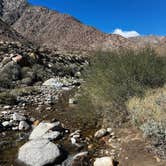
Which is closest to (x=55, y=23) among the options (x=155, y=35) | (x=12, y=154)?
(x=155, y=35)

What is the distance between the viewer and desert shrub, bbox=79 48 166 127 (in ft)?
27.0

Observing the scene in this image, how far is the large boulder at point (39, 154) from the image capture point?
6379 millimetres

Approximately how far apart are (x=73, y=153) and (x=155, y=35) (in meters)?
112

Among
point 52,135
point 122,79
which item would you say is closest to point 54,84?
point 122,79

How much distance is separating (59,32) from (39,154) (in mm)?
62529

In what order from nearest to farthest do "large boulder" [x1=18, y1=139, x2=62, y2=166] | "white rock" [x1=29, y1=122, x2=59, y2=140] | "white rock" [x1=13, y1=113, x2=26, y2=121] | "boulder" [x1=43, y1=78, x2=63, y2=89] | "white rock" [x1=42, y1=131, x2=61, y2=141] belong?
"large boulder" [x1=18, y1=139, x2=62, y2=166] < "white rock" [x1=42, y1=131, x2=61, y2=141] < "white rock" [x1=29, y1=122, x2=59, y2=140] < "white rock" [x1=13, y1=113, x2=26, y2=121] < "boulder" [x1=43, y1=78, x2=63, y2=89]

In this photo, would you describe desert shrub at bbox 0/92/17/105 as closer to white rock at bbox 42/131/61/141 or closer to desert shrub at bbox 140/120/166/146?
white rock at bbox 42/131/61/141

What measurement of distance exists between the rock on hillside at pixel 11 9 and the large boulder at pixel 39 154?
74251mm

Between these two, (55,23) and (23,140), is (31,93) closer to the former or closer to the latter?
(23,140)

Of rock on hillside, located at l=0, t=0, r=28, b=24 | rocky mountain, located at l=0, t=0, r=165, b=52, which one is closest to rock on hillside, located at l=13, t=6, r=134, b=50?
rocky mountain, located at l=0, t=0, r=165, b=52

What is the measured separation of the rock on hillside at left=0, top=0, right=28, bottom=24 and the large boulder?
7425 cm

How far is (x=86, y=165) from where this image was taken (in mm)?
6250

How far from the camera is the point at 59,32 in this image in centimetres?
6769

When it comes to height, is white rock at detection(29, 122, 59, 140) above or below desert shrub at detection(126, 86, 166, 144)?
below
